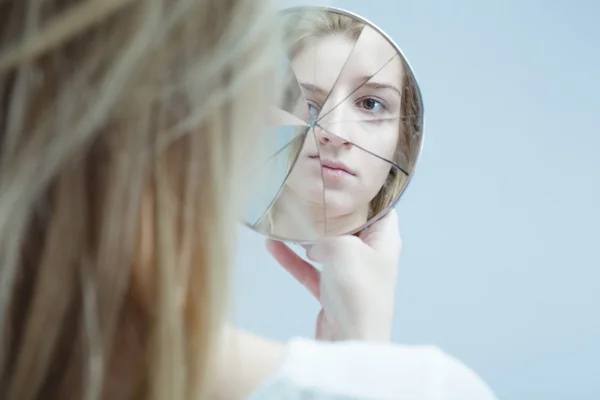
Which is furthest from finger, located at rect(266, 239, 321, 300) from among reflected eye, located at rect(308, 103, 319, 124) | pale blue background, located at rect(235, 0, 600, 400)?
pale blue background, located at rect(235, 0, 600, 400)

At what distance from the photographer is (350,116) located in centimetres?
69

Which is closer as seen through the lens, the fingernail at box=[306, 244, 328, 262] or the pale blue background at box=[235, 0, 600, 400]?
the fingernail at box=[306, 244, 328, 262]

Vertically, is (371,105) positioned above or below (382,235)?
above

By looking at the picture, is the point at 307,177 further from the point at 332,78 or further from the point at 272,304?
the point at 272,304

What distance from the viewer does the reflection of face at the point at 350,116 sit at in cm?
67

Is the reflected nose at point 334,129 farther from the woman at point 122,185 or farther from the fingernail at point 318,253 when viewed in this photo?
the woman at point 122,185

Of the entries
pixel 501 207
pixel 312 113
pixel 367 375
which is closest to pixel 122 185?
pixel 367 375

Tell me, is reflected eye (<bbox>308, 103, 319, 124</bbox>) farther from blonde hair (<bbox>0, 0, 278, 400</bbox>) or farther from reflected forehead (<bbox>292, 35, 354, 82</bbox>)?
blonde hair (<bbox>0, 0, 278, 400</bbox>)

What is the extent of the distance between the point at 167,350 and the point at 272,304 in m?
0.52

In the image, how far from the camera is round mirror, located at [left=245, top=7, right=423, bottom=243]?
657mm

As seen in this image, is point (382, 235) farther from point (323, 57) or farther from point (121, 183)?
point (121, 183)

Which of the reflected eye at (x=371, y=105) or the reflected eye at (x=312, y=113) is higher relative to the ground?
the reflected eye at (x=371, y=105)

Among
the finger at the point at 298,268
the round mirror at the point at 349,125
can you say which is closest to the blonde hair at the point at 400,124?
the round mirror at the point at 349,125

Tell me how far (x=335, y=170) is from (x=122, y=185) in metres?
0.38
